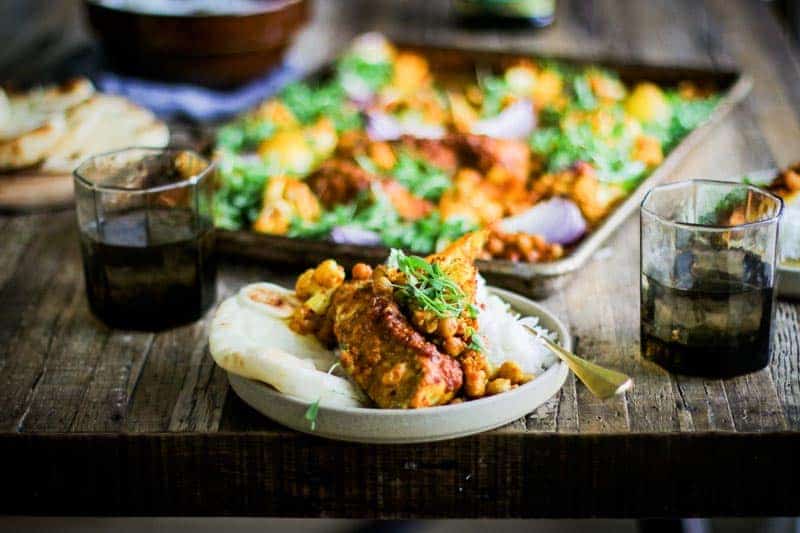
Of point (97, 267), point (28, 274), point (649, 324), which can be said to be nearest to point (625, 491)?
point (649, 324)

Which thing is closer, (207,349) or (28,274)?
(207,349)

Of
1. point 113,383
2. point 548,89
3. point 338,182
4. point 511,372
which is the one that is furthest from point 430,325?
point 548,89

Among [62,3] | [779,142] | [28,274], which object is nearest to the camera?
[28,274]

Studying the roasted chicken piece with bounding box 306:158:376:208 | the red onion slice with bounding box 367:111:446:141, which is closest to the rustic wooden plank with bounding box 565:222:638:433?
the roasted chicken piece with bounding box 306:158:376:208

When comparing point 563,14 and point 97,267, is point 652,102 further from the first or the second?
point 97,267

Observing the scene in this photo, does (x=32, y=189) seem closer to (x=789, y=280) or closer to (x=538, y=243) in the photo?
(x=538, y=243)

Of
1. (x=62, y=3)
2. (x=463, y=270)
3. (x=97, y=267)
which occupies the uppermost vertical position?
(x=463, y=270)

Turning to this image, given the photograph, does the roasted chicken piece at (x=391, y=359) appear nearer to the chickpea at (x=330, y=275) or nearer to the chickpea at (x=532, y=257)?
the chickpea at (x=330, y=275)
